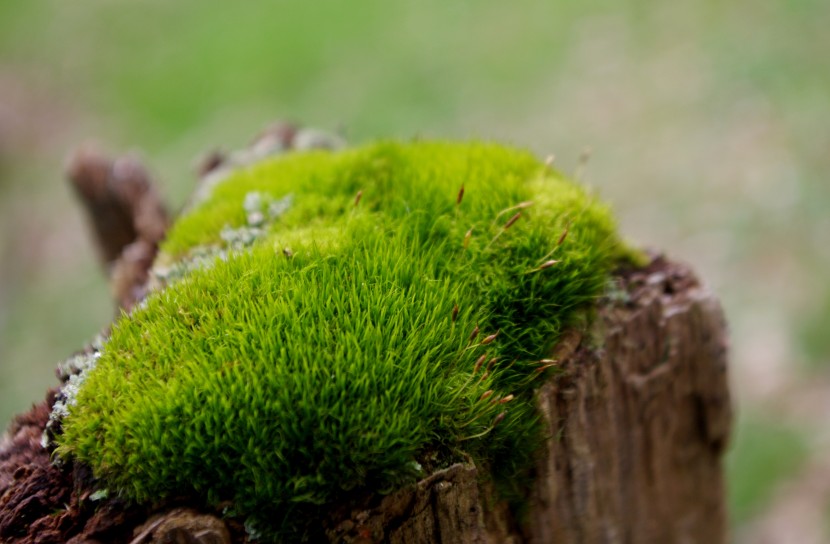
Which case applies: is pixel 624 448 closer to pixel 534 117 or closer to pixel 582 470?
pixel 582 470

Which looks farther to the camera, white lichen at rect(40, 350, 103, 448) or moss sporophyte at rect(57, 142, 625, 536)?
white lichen at rect(40, 350, 103, 448)

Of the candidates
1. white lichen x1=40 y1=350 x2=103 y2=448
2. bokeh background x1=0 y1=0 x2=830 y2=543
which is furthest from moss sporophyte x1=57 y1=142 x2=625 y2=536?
bokeh background x1=0 y1=0 x2=830 y2=543

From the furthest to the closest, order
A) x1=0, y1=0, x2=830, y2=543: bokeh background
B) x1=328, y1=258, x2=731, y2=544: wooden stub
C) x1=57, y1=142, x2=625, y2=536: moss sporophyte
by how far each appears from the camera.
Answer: x1=0, y1=0, x2=830, y2=543: bokeh background
x1=328, y1=258, x2=731, y2=544: wooden stub
x1=57, y1=142, x2=625, y2=536: moss sporophyte

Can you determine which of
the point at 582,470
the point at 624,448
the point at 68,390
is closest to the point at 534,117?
the point at 624,448

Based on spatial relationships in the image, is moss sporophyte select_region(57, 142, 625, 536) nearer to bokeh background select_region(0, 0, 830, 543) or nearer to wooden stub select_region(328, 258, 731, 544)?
wooden stub select_region(328, 258, 731, 544)

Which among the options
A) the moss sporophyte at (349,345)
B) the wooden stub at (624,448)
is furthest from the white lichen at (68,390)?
the wooden stub at (624,448)

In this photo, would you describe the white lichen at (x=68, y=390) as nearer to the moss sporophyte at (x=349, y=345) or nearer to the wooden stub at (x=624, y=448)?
the moss sporophyte at (x=349, y=345)

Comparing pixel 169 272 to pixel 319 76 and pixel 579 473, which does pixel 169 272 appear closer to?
pixel 579 473
